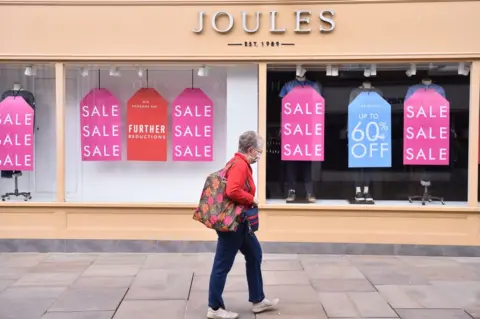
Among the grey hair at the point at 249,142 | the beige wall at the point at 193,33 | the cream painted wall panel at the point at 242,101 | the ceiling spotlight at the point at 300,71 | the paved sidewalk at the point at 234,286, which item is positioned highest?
the beige wall at the point at 193,33

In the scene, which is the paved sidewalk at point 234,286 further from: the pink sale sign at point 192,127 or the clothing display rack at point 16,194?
the pink sale sign at point 192,127

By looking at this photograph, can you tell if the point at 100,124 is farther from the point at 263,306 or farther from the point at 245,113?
the point at 263,306

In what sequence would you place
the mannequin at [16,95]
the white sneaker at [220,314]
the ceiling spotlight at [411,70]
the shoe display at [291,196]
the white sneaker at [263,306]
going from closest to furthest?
the white sneaker at [220,314], the white sneaker at [263,306], the ceiling spotlight at [411,70], the shoe display at [291,196], the mannequin at [16,95]

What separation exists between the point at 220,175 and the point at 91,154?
3824 mm

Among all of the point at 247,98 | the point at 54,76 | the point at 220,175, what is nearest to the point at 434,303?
the point at 220,175

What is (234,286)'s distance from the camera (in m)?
6.19

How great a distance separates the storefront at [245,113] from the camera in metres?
7.49

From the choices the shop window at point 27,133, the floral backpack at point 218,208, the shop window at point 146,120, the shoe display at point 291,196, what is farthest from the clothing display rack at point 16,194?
the floral backpack at point 218,208

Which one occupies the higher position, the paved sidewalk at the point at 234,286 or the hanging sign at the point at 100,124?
the hanging sign at the point at 100,124

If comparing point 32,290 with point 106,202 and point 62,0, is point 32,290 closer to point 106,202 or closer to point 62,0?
point 106,202

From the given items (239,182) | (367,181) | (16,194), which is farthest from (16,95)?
(367,181)

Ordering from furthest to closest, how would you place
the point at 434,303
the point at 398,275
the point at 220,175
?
the point at 398,275, the point at 434,303, the point at 220,175

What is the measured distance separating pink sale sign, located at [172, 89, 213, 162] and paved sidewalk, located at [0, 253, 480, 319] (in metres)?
1.57

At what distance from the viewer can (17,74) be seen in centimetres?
812
